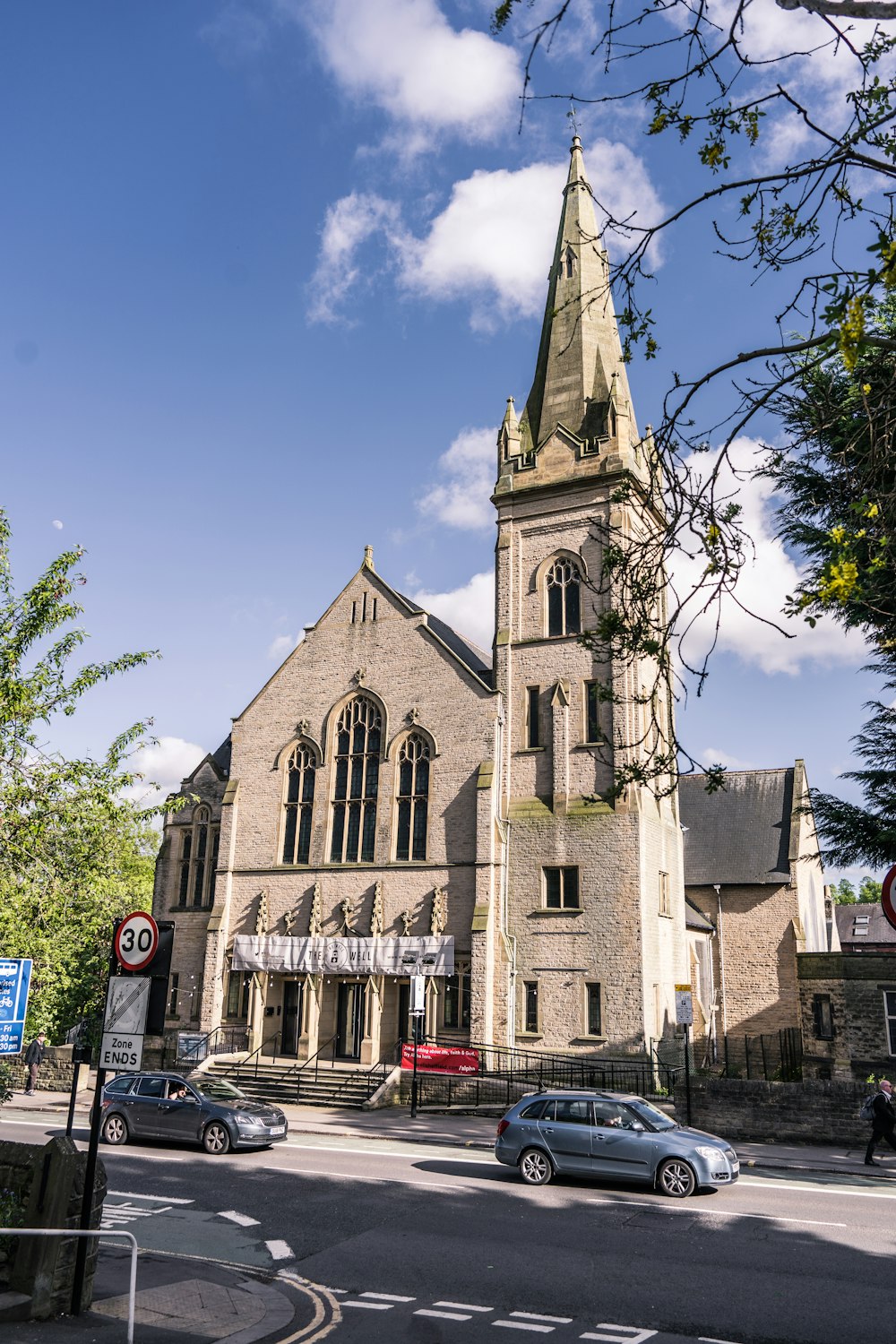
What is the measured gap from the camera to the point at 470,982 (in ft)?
93.5

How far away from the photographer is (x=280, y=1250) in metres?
11.6

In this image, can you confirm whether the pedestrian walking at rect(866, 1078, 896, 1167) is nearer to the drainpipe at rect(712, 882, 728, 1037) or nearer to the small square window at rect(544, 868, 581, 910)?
the small square window at rect(544, 868, 581, 910)

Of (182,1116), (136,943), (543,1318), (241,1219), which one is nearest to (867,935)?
(182,1116)

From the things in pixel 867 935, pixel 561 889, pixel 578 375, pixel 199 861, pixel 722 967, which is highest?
pixel 578 375

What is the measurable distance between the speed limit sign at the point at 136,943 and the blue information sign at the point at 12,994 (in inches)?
92.3

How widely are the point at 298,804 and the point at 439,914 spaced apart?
694 centimetres

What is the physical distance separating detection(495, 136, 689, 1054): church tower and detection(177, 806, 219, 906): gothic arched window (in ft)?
38.5

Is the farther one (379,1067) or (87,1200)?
(379,1067)

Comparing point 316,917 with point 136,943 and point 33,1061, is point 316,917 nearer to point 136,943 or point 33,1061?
point 33,1061

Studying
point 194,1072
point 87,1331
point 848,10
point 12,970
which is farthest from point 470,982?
point 848,10

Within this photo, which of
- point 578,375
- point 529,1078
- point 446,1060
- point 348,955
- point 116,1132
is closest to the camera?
point 116,1132

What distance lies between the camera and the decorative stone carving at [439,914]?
96.1 ft

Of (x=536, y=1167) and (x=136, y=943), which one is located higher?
(x=136, y=943)

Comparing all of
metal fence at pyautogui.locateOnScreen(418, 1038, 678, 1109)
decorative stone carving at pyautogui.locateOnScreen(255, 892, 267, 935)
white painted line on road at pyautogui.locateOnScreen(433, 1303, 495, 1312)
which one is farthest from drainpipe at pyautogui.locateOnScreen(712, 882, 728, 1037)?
white painted line on road at pyautogui.locateOnScreen(433, 1303, 495, 1312)
